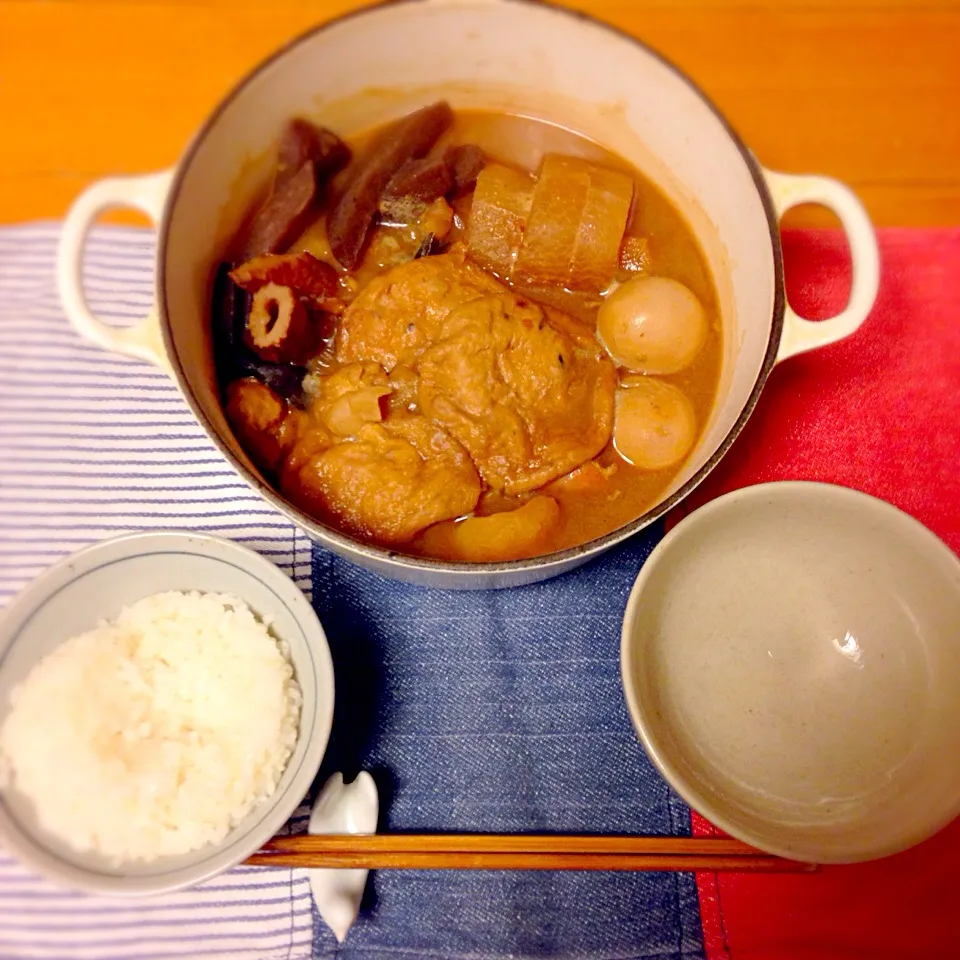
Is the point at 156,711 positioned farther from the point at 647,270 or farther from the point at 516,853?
the point at 647,270

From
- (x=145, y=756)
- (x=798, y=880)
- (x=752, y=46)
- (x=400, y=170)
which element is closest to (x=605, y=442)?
(x=400, y=170)

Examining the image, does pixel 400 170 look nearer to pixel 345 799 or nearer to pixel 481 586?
pixel 481 586

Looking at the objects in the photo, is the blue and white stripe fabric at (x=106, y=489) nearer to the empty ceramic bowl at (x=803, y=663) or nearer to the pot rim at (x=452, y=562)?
the pot rim at (x=452, y=562)

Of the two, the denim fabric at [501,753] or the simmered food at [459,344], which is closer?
the denim fabric at [501,753]

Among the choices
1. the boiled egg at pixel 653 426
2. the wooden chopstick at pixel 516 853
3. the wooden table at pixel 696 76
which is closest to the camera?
the wooden chopstick at pixel 516 853

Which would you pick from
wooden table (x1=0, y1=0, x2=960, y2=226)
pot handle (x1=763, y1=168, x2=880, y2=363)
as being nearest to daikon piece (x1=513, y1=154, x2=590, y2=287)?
pot handle (x1=763, y1=168, x2=880, y2=363)

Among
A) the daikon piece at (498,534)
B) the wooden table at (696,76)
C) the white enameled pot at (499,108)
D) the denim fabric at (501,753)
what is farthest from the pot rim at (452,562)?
the wooden table at (696,76)
